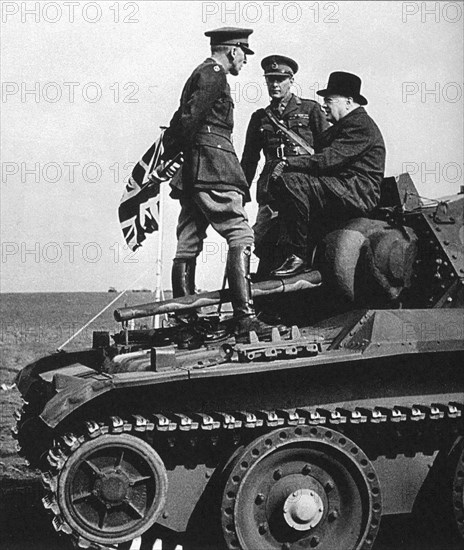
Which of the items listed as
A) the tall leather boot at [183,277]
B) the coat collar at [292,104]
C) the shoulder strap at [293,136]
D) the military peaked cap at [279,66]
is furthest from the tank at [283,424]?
the military peaked cap at [279,66]

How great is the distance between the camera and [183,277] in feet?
27.5

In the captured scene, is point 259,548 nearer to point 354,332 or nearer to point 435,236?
Answer: point 354,332

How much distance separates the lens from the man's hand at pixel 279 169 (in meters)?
8.38

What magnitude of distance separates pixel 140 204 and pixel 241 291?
68.4 inches

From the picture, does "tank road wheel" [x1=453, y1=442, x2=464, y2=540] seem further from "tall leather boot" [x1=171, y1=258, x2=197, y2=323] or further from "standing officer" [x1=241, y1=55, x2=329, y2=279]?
"standing officer" [x1=241, y1=55, x2=329, y2=279]

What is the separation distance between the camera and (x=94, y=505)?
6555mm

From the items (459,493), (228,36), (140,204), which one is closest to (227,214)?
(140,204)

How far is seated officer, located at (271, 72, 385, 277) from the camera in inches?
321

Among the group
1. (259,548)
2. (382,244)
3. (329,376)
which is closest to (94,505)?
(259,548)

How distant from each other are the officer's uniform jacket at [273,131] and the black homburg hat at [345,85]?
1.26 meters

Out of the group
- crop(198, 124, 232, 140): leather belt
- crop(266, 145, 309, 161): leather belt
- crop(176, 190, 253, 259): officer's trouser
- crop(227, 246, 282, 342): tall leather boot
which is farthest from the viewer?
crop(266, 145, 309, 161): leather belt

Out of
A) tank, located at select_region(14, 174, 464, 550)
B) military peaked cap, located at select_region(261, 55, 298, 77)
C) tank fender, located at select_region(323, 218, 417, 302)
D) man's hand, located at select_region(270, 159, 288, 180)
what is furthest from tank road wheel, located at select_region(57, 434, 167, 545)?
military peaked cap, located at select_region(261, 55, 298, 77)

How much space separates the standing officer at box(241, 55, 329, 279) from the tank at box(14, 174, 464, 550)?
2.02 m

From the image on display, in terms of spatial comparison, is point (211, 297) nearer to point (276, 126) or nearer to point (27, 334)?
point (276, 126)
